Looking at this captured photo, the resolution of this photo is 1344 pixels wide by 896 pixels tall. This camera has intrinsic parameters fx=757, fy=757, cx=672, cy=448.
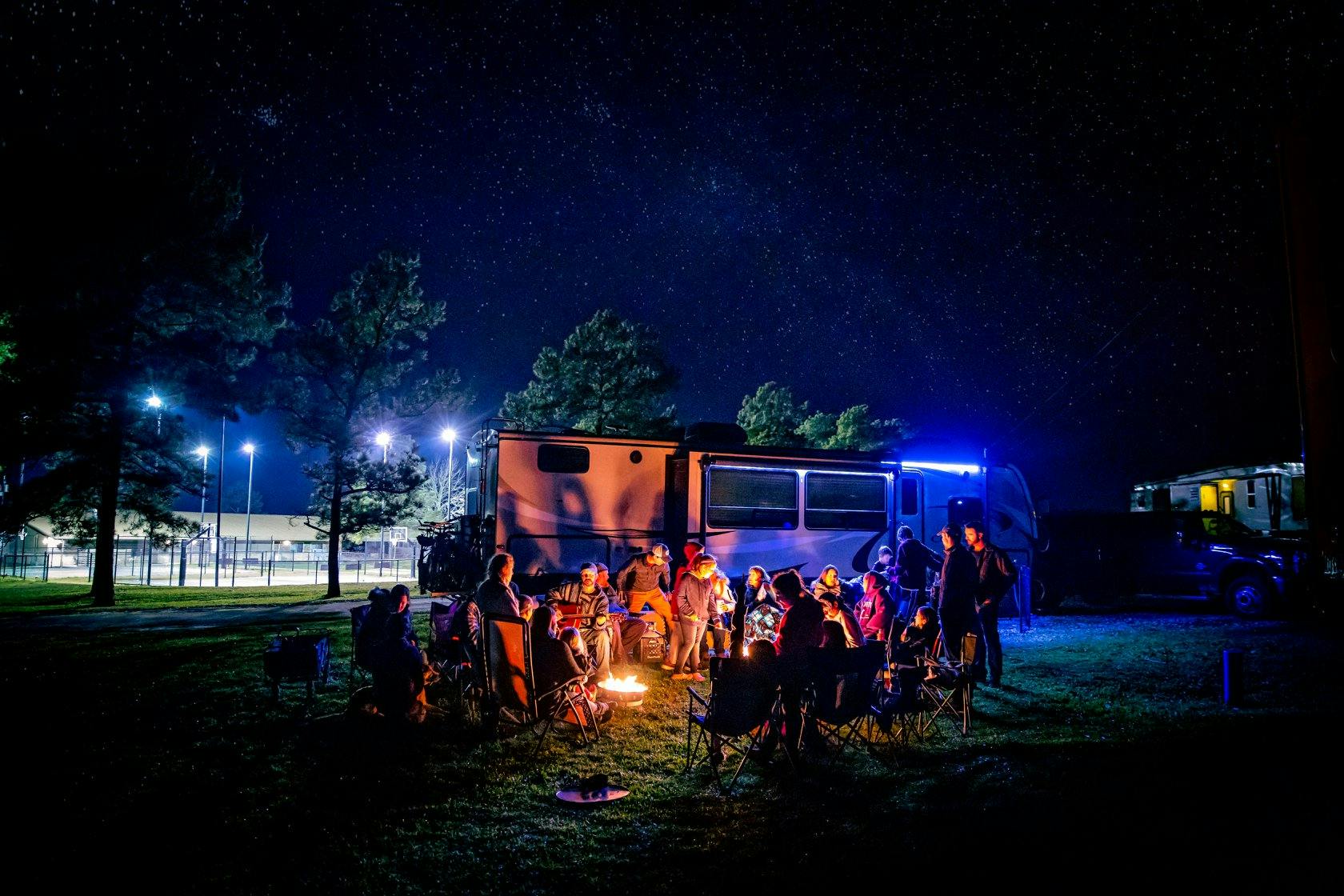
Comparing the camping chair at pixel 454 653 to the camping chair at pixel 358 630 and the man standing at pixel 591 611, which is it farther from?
the man standing at pixel 591 611

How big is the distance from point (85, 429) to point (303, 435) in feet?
15.3

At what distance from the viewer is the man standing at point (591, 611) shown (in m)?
7.71

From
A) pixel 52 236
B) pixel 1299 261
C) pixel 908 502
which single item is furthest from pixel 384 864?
pixel 52 236

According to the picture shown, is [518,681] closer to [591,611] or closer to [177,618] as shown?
[591,611]

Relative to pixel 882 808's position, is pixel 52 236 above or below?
above

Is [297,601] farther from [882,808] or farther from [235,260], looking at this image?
[882,808]

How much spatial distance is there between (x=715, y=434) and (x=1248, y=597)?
10810 mm

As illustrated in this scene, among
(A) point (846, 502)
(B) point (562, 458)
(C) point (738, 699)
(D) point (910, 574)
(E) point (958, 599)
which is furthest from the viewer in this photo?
(A) point (846, 502)

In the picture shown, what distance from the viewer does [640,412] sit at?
2555 centimetres

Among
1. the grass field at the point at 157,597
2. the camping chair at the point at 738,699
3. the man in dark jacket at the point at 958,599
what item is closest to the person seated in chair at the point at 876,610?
the man in dark jacket at the point at 958,599

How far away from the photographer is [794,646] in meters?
5.76

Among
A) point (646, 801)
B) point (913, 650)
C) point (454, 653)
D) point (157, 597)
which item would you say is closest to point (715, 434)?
point (454, 653)

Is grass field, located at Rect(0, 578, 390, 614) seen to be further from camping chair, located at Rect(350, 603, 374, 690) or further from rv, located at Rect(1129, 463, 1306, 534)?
rv, located at Rect(1129, 463, 1306, 534)

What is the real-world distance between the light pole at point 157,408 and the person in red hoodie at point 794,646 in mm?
18958
